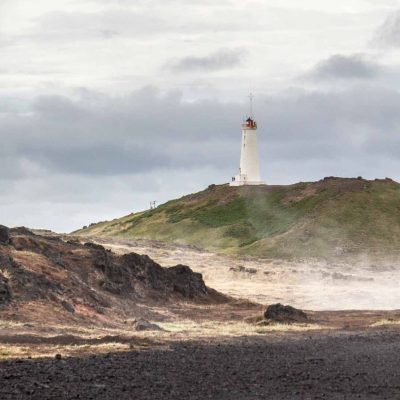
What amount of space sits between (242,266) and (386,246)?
24891mm

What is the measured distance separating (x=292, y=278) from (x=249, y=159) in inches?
1976

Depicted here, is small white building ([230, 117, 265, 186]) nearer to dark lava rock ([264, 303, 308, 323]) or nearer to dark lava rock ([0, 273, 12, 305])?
dark lava rock ([264, 303, 308, 323])

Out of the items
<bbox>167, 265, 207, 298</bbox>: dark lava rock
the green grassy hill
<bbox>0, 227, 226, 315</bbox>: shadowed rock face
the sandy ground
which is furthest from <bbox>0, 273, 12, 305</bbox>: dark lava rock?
the green grassy hill

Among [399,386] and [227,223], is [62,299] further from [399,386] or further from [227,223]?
[227,223]

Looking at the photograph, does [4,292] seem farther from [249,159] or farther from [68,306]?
[249,159]

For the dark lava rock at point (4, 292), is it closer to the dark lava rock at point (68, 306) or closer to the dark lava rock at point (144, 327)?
the dark lava rock at point (68, 306)

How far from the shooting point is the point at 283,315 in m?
50.2

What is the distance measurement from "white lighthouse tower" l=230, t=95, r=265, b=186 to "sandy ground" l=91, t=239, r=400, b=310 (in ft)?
103

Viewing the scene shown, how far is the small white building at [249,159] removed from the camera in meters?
133

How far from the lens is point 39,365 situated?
93.1 feet

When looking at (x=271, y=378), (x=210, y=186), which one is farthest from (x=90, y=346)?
(x=210, y=186)

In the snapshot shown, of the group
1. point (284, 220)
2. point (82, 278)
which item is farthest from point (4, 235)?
point (284, 220)

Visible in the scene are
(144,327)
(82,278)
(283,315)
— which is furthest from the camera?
(82,278)

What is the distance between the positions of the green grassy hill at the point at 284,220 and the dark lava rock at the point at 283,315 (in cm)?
5246
